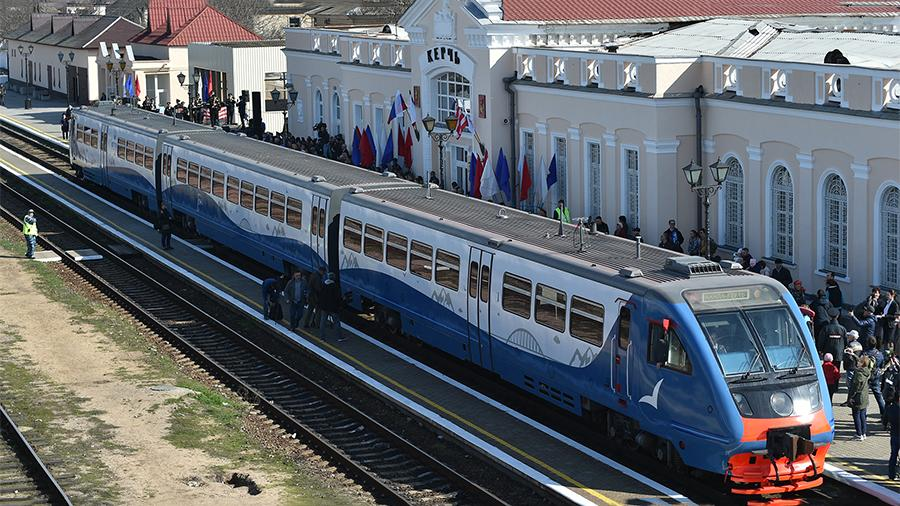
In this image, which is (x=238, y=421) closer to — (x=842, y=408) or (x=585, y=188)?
(x=842, y=408)

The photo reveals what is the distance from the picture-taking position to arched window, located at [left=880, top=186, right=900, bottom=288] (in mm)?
28219

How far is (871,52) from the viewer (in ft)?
111

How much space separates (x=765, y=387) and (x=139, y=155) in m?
30.4

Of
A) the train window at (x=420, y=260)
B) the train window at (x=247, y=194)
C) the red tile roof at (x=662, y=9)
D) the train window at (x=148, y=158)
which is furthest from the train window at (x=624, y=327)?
the train window at (x=148, y=158)

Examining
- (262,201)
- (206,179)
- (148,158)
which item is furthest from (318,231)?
(148,158)

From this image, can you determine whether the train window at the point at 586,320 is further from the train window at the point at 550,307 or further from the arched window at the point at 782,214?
the arched window at the point at 782,214

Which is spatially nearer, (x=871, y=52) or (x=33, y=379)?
(x=33, y=379)

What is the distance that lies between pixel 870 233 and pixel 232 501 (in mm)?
14892

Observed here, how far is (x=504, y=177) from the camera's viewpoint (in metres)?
40.5

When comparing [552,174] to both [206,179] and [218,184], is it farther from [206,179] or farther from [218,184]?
[206,179]

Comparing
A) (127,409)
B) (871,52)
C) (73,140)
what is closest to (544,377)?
(127,409)

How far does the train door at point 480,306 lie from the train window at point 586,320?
279cm

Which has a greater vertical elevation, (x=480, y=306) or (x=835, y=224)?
(x=835, y=224)

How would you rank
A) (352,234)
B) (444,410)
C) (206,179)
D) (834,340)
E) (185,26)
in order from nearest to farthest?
(834,340) → (444,410) → (352,234) → (206,179) → (185,26)
